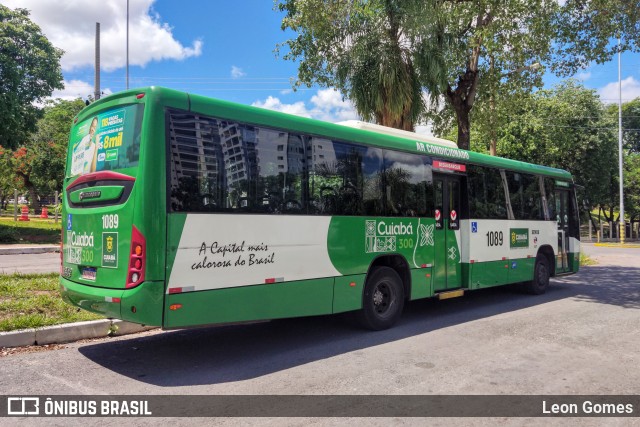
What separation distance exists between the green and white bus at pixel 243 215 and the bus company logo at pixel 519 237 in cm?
234

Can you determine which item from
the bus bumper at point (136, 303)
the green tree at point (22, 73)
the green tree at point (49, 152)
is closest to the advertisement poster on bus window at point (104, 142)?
the bus bumper at point (136, 303)

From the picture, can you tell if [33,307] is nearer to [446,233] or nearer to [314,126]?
[314,126]

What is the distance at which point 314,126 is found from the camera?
23.0 feet

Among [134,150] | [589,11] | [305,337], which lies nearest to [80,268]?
[134,150]

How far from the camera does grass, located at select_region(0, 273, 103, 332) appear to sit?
6.68 metres

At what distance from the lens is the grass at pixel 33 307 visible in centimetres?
668

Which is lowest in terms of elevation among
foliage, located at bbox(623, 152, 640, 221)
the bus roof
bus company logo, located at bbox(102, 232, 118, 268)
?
bus company logo, located at bbox(102, 232, 118, 268)

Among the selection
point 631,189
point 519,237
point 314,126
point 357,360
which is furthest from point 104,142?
point 631,189

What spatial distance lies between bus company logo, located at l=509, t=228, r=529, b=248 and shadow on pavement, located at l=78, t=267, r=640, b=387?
1328mm

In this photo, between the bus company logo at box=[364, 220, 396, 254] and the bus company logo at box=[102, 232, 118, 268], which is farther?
the bus company logo at box=[364, 220, 396, 254]

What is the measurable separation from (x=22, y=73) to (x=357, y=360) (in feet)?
70.8

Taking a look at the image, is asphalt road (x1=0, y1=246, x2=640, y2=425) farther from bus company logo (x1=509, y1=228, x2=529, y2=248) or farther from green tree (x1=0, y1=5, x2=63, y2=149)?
green tree (x1=0, y1=5, x2=63, y2=149)

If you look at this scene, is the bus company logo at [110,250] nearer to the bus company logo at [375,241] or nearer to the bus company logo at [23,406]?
the bus company logo at [23,406]

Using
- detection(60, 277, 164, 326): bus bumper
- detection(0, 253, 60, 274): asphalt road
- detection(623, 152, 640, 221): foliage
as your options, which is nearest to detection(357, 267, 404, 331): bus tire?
detection(60, 277, 164, 326): bus bumper
